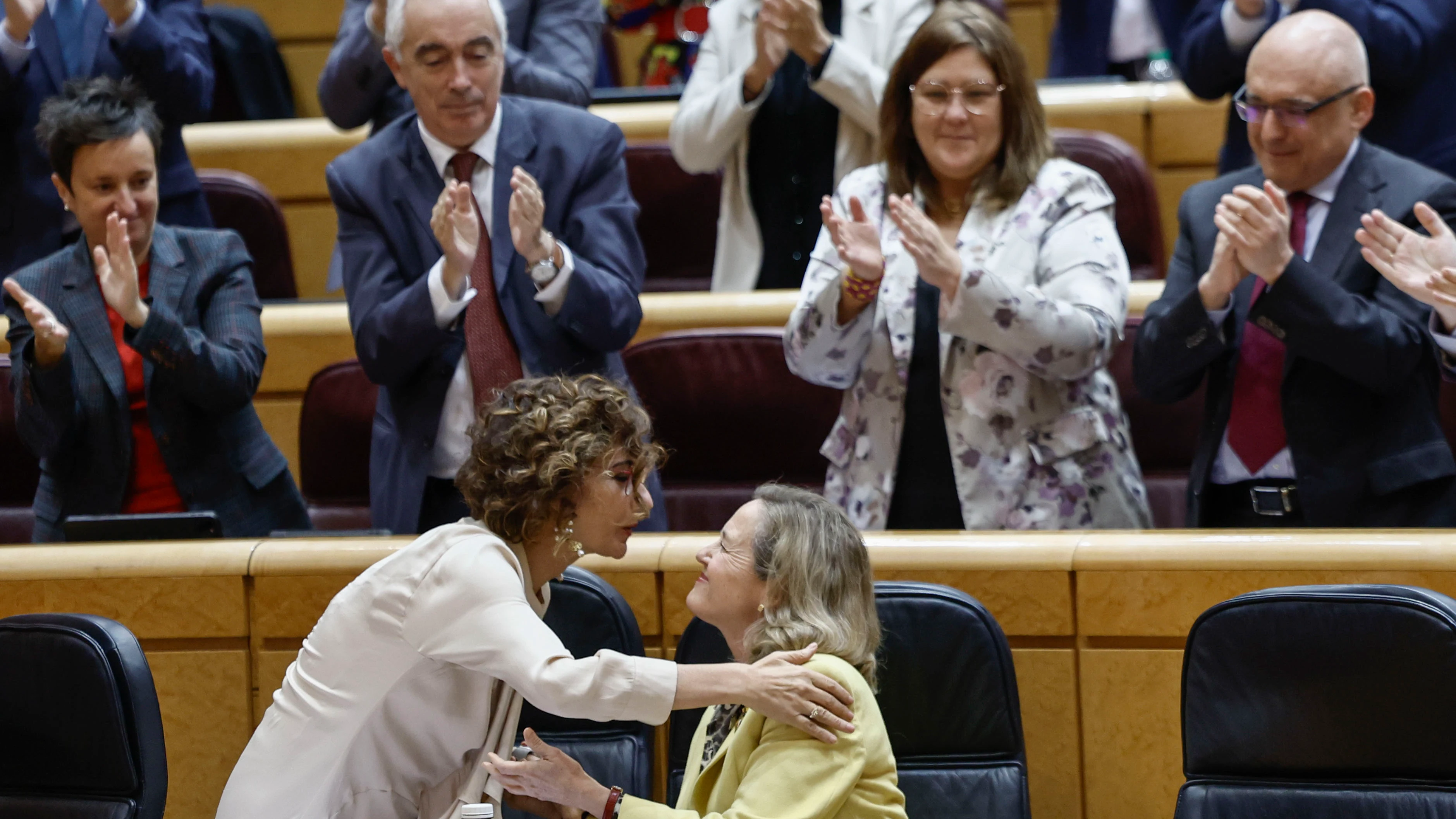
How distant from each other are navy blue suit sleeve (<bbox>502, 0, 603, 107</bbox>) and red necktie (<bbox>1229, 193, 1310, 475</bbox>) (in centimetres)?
145

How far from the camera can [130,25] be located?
11.7 ft

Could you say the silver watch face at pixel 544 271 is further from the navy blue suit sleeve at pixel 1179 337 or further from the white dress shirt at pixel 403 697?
the navy blue suit sleeve at pixel 1179 337

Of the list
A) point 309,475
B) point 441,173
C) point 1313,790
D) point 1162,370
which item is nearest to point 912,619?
point 1313,790

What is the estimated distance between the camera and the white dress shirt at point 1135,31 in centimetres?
450

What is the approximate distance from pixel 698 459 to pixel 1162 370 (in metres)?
1.00

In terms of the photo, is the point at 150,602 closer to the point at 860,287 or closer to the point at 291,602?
the point at 291,602

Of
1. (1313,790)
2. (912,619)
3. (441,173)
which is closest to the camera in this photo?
(1313,790)

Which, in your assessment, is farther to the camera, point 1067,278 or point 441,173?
point 441,173

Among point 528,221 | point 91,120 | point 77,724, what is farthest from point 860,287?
point 91,120

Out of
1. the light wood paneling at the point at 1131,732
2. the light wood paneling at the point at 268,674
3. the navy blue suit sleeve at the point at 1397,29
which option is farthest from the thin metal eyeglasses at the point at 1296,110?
the light wood paneling at the point at 268,674

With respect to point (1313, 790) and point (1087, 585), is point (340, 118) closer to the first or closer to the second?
point (1087, 585)

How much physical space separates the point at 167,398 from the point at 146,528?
30 centimetres

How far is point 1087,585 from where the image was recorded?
2297mm

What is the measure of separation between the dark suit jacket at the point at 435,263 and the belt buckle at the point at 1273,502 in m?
0.96
